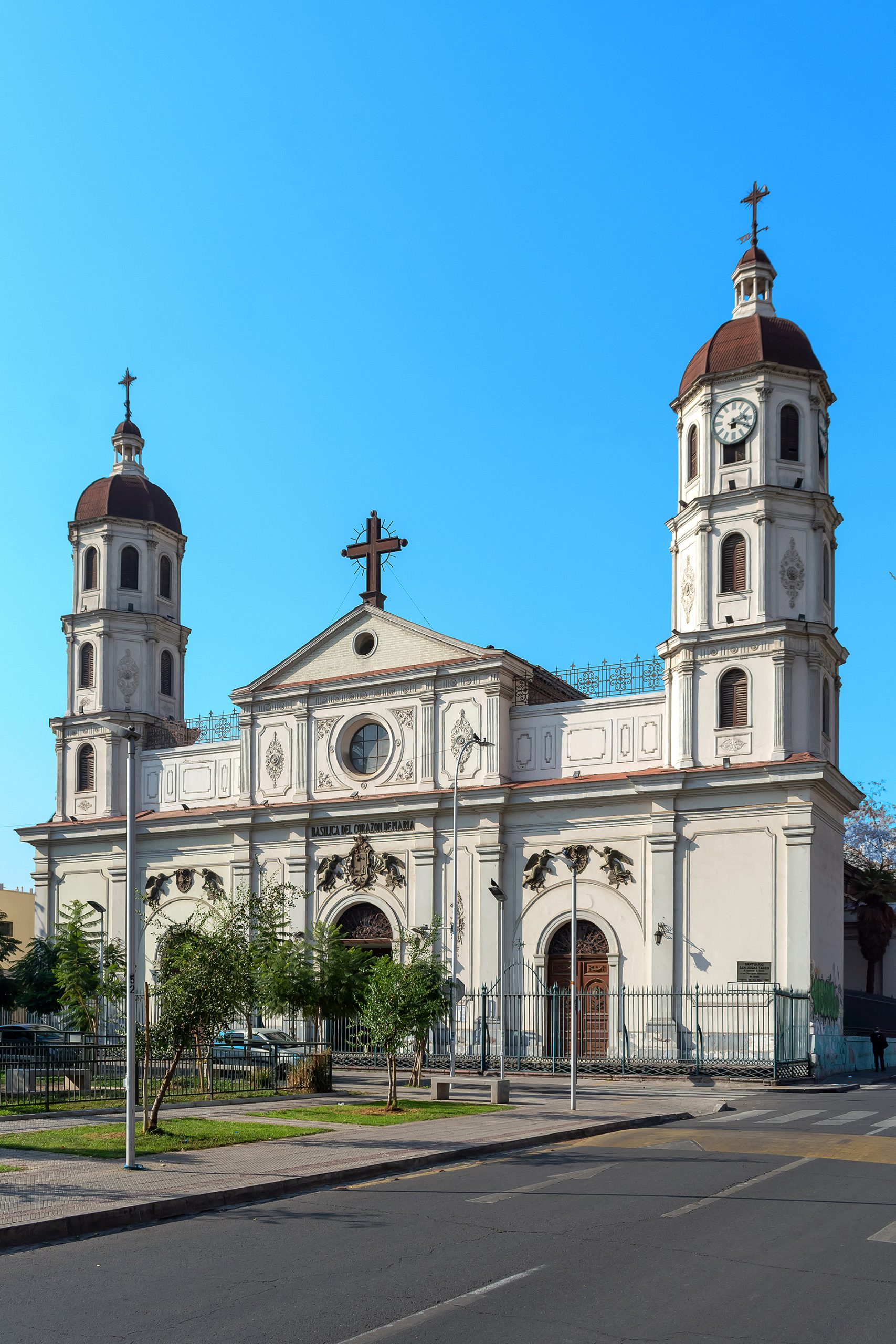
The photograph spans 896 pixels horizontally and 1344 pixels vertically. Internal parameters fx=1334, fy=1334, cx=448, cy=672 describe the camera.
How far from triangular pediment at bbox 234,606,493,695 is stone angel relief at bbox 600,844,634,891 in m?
7.76

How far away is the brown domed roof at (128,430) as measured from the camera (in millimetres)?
57188

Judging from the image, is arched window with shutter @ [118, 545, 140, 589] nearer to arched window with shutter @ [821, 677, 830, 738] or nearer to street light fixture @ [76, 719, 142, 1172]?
arched window with shutter @ [821, 677, 830, 738]

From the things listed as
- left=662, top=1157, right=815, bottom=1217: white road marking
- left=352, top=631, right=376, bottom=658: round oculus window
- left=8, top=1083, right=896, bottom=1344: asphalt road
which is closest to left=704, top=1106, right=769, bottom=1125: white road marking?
left=662, top=1157, right=815, bottom=1217: white road marking

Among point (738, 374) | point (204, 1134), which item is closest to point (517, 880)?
point (738, 374)

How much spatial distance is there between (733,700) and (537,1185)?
26029 mm

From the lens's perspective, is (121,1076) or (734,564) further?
(734,564)

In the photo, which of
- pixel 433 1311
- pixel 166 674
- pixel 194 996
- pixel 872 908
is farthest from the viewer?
pixel 872 908

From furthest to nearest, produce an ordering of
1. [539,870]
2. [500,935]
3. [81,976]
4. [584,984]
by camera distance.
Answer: [539,870], [584,984], [500,935], [81,976]

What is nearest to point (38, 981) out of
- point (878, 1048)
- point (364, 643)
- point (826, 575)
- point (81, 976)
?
point (81, 976)

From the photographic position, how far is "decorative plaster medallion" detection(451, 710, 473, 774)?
44719mm

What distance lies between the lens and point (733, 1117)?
26469mm

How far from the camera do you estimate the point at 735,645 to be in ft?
132

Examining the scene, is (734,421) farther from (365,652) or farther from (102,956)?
(102,956)

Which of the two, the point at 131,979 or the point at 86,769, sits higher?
the point at 86,769
